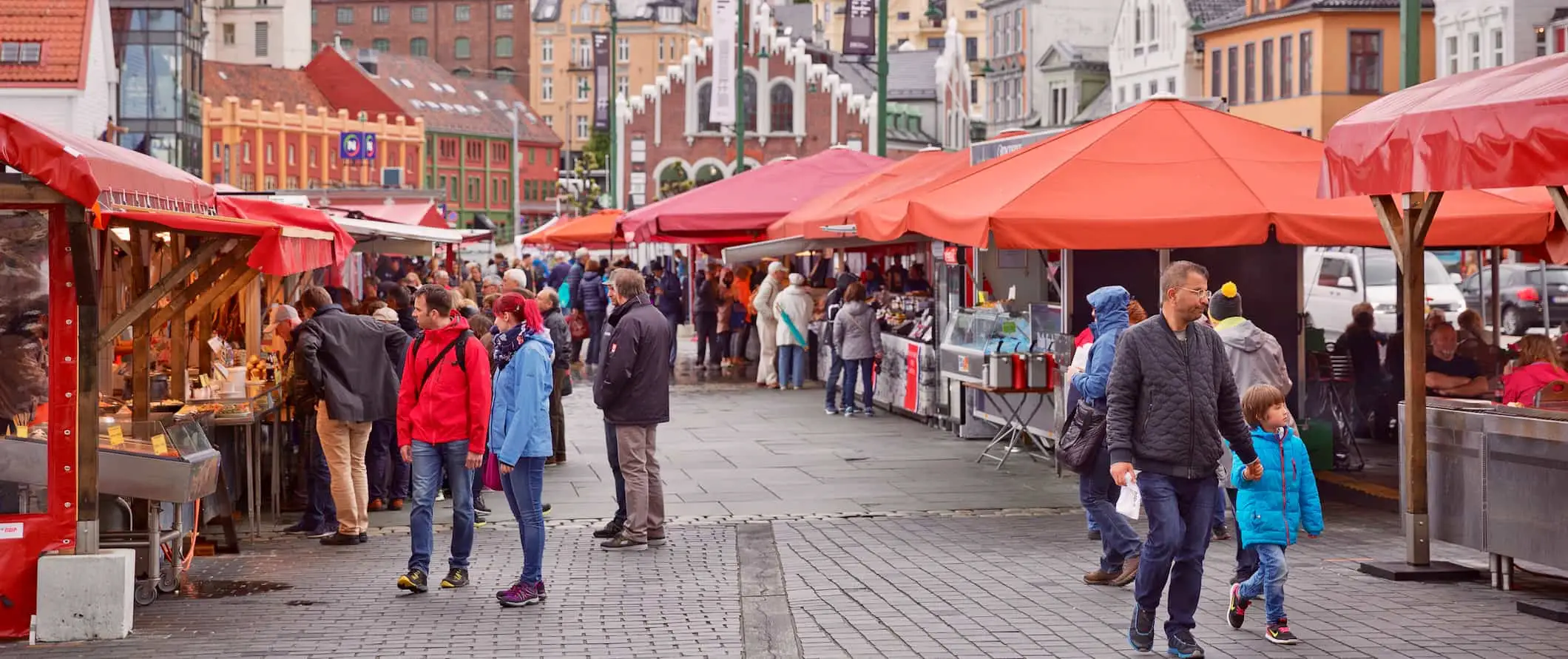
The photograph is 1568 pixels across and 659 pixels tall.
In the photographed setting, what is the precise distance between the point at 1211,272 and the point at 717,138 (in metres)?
71.2

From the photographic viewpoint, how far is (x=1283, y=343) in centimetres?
1544

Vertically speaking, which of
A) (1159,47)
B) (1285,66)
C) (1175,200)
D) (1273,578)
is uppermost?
(1159,47)

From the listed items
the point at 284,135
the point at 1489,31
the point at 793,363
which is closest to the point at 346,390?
the point at 793,363

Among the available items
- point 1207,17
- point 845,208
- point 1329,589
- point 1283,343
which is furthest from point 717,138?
point 1329,589

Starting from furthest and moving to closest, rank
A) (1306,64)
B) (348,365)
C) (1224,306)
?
(1306,64)
(348,365)
(1224,306)

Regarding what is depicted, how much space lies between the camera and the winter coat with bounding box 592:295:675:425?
11.2 meters


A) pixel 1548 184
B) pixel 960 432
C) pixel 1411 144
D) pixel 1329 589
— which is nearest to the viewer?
pixel 1548 184

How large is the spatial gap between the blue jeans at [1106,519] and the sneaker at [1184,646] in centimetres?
199

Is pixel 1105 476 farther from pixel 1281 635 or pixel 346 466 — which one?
pixel 346 466

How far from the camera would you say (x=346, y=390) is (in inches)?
479

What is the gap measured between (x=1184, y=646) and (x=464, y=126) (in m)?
108

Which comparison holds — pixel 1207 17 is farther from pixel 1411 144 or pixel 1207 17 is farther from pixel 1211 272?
pixel 1411 144

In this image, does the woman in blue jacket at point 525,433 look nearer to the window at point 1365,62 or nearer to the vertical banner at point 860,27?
the vertical banner at point 860,27

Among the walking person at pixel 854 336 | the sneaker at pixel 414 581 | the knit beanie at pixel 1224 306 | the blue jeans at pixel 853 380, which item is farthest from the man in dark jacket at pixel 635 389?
the blue jeans at pixel 853 380
